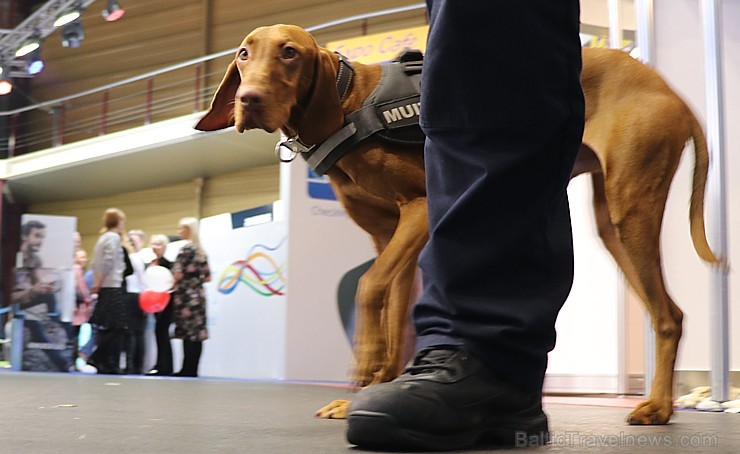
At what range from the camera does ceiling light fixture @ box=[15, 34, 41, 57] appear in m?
13.2

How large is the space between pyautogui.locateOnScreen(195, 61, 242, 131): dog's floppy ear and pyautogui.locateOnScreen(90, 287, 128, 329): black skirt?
551cm

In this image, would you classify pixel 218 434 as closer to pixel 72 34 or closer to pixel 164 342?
pixel 164 342

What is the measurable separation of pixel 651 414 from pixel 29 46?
524 inches

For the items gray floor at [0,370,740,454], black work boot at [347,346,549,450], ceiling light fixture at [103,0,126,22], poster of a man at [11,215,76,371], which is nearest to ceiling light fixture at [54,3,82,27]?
ceiling light fixture at [103,0,126,22]

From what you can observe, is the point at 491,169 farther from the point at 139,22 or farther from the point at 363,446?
the point at 139,22

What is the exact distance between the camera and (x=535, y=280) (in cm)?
115

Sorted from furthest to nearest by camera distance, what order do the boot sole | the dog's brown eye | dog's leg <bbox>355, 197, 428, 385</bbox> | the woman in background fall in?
the woman in background
the dog's brown eye
dog's leg <bbox>355, 197, 428, 385</bbox>
the boot sole

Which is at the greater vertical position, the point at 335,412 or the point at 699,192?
the point at 699,192

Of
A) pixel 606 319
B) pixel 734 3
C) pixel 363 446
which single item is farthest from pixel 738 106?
pixel 363 446

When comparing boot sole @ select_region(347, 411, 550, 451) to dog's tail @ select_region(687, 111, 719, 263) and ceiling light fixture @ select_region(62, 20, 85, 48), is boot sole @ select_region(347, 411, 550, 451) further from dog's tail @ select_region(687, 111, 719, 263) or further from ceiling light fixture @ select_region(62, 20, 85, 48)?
ceiling light fixture @ select_region(62, 20, 85, 48)

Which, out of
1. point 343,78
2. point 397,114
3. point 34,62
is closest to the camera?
point 397,114

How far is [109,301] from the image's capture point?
303 inches

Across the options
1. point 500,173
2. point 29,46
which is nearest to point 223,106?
point 500,173

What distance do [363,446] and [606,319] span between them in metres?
4.34
